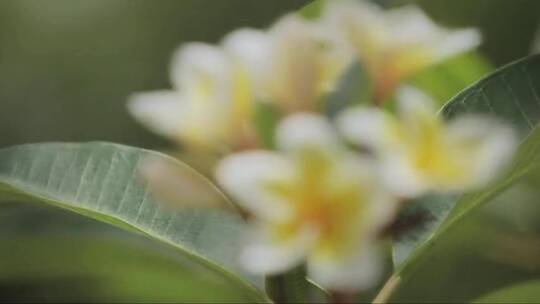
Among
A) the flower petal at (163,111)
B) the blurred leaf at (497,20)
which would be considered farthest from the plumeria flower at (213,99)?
the blurred leaf at (497,20)

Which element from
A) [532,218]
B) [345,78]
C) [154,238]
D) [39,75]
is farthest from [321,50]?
[39,75]

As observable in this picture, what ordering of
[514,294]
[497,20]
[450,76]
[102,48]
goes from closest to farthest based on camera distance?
[514,294]
[450,76]
[497,20]
[102,48]

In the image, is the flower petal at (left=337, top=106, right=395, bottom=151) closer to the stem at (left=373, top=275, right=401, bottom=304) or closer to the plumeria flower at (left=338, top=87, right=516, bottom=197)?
the plumeria flower at (left=338, top=87, right=516, bottom=197)

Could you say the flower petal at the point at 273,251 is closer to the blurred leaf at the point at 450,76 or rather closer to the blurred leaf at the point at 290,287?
the blurred leaf at the point at 290,287

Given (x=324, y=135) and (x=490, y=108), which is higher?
(x=324, y=135)

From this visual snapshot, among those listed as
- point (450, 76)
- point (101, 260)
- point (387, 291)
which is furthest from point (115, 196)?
point (450, 76)

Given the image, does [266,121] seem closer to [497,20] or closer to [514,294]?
[514,294]

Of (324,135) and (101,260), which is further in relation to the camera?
(101,260)

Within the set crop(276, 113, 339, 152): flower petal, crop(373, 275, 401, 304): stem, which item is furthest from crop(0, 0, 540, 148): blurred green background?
crop(276, 113, 339, 152): flower petal
